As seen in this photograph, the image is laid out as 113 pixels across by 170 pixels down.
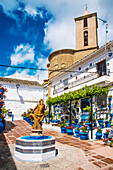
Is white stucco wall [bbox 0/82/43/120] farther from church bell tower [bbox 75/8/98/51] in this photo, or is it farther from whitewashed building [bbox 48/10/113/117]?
church bell tower [bbox 75/8/98/51]

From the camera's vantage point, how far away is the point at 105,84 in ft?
43.6

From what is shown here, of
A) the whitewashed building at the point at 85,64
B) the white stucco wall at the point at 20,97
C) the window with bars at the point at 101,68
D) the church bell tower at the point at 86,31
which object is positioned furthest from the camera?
the church bell tower at the point at 86,31

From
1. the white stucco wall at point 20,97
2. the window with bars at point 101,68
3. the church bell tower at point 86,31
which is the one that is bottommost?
the white stucco wall at point 20,97

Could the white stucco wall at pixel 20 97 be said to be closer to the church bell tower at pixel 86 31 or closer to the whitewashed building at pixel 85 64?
the whitewashed building at pixel 85 64

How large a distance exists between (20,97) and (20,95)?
1.01 ft

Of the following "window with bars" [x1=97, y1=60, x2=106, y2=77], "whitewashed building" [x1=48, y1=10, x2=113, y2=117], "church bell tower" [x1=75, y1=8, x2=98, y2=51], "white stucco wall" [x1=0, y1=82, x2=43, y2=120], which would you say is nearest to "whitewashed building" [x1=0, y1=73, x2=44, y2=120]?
"white stucco wall" [x1=0, y1=82, x2=43, y2=120]

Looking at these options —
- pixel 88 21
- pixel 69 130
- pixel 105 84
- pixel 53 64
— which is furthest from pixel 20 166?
pixel 88 21

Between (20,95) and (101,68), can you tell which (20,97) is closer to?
(20,95)

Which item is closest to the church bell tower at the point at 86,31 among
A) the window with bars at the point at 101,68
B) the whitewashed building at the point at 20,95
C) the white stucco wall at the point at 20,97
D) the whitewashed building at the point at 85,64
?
the whitewashed building at the point at 85,64

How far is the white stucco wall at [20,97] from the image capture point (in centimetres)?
2175

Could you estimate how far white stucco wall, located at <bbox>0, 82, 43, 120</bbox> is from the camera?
21.8 meters

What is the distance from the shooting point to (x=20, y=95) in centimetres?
2278

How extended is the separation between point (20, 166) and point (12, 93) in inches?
707

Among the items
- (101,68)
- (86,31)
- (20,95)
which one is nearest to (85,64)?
(101,68)
